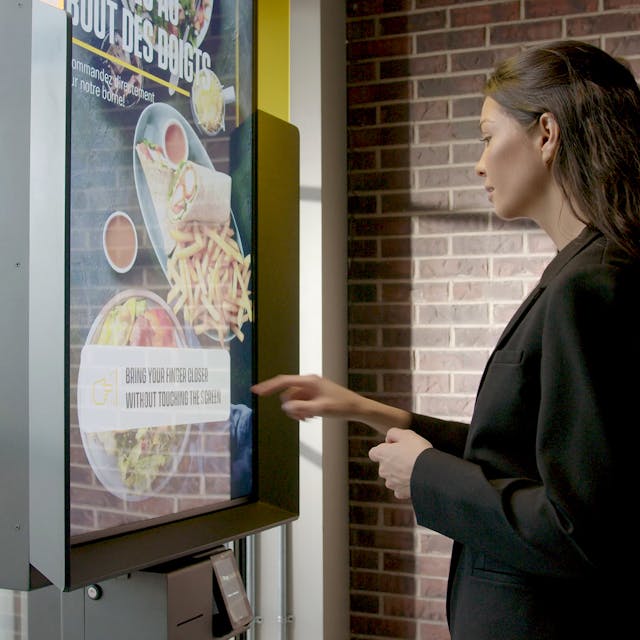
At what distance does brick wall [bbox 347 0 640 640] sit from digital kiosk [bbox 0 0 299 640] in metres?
1.02

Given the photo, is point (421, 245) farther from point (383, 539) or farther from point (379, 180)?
point (383, 539)

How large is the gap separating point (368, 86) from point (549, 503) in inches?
96.2

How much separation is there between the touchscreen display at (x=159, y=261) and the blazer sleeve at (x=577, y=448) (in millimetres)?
718

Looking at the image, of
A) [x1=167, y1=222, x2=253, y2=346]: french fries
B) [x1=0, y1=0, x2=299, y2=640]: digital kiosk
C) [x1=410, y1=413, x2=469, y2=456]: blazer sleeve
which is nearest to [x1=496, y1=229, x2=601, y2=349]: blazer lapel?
[x1=410, y1=413, x2=469, y2=456]: blazer sleeve

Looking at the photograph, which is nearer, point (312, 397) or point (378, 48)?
point (312, 397)

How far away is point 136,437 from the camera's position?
5.92 feet

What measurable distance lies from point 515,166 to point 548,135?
7 cm

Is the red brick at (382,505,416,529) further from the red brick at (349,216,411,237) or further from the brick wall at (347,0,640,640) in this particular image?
the red brick at (349,216,411,237)

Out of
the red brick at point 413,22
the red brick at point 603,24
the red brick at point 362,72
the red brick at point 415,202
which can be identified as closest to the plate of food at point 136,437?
the red brick at point 415,202

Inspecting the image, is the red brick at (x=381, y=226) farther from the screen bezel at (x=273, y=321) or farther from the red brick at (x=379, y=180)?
the screen bezel at (x=273, y=321)

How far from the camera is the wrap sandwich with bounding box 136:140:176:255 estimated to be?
187 centimetres

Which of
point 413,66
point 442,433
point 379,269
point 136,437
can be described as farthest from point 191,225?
point 413,66

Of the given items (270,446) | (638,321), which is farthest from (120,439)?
(638,321)

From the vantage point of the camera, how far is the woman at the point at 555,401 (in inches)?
49.2
